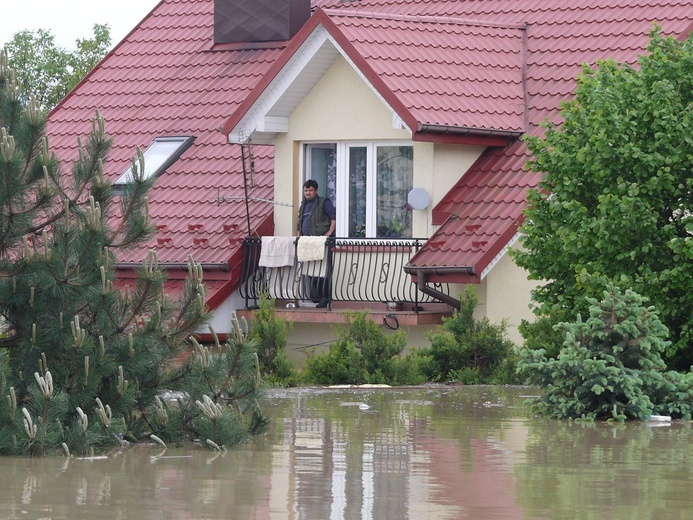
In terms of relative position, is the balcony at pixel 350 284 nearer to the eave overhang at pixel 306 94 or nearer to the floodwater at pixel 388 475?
the eave overhang at pixel 306 94

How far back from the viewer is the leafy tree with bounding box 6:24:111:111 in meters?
48.7

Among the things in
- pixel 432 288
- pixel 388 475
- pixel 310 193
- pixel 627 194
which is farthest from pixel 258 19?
pixel 388 475

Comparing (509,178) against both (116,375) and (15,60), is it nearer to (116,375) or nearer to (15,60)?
(116,375)

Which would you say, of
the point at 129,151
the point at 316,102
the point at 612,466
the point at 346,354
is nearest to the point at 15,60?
the point at 129,151

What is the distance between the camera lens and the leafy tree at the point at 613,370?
49.0 ft

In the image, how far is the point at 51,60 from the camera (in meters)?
49.5

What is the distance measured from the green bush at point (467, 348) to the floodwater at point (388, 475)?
4261 millimetres

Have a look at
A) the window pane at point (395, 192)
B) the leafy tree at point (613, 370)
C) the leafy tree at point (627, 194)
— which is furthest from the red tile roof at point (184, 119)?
the leafy tree at point (613, 370)

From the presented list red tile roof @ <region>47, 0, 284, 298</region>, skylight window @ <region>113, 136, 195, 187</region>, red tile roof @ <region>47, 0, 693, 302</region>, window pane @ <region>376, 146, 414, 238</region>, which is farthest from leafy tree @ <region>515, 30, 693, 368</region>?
skylight window @ <region>113, 136, 195, 187</region>

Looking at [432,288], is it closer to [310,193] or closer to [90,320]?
[310,193]

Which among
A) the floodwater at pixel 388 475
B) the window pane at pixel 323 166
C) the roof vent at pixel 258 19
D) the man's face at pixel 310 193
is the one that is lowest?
the floodwater at pixel 388 475

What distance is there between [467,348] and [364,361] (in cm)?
134

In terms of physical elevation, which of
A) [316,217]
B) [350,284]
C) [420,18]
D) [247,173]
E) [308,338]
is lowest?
[308,338]

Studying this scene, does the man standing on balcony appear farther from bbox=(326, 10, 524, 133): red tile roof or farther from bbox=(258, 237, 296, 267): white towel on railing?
bbox=(326, 10, 524, 133): red tile roof
